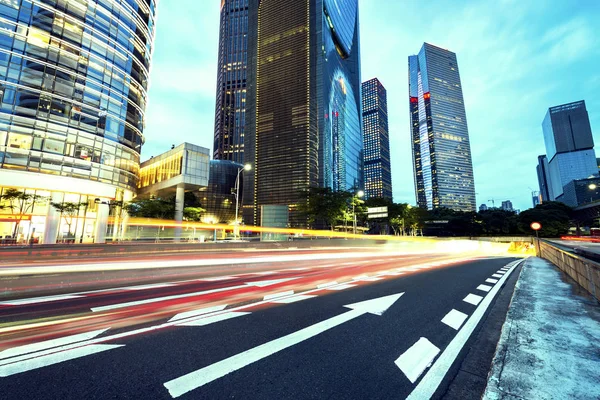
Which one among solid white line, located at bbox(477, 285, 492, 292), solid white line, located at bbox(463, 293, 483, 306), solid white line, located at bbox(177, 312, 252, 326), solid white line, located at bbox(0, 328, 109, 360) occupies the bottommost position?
solid white line, located at bbox(477, 285, 492, 292)

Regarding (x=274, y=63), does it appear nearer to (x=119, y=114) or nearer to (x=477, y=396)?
(x=119, y=114)

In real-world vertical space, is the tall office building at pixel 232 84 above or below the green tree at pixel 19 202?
above

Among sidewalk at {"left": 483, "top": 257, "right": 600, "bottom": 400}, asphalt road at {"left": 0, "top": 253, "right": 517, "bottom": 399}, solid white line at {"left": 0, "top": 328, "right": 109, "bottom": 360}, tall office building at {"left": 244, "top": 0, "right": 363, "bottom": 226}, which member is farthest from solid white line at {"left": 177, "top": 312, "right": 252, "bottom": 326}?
tall office building at {"left": 244, "top": 0, "right": 363, "bottom": 226}

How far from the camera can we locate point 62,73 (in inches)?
1225

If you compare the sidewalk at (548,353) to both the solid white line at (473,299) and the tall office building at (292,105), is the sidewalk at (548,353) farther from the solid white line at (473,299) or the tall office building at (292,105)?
the tall office building at (292,105)

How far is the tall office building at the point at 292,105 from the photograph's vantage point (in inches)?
3607

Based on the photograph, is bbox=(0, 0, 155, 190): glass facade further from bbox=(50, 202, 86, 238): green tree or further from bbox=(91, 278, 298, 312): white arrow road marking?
bbox=(91, 278, 298, 312): white arrow road marking

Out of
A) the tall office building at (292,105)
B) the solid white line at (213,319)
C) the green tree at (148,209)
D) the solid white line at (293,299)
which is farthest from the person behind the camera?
the tall office building at (292,105)

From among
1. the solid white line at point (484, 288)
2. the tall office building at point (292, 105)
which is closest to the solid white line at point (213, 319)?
the solid white line at point (484, 288)

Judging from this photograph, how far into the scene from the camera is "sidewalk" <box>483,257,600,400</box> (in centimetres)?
248

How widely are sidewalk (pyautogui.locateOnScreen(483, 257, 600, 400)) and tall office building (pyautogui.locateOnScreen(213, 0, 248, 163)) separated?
124 m

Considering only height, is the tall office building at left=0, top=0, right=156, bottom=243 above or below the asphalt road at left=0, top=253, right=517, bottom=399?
above

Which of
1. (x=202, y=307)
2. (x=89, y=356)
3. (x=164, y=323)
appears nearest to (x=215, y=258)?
(x=202, y=307)

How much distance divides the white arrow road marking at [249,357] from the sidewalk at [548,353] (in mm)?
2212
